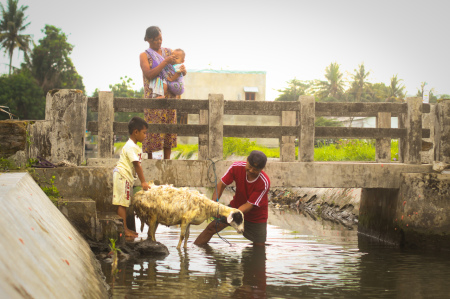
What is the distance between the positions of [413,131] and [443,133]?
0.51 metres

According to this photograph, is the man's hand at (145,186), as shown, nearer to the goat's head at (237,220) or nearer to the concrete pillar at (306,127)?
the goat's head at (237,220)

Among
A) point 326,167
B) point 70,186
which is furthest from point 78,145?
point 326,167

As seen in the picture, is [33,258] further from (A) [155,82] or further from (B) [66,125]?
(A) [155,82]

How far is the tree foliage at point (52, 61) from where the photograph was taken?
173 ft

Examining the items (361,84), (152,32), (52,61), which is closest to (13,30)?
(52,61)

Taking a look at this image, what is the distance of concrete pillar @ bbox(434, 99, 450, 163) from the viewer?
370 inches

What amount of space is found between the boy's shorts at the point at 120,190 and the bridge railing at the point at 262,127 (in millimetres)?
1523

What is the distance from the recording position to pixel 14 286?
232 cm

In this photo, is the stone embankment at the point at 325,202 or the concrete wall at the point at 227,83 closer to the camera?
the stone embankment at the point at 325,202

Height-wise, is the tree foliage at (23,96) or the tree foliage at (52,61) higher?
the tree foliage at (52,61)

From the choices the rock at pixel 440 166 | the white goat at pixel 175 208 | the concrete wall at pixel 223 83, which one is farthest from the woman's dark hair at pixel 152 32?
the concrete wall at pixel 223 83

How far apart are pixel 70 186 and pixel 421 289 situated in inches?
187

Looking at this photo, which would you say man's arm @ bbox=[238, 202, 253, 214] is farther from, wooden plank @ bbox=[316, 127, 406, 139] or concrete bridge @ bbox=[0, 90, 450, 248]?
wooden plank @ bbox=[316, 127, 406, 139]

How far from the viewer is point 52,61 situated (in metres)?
53.5
